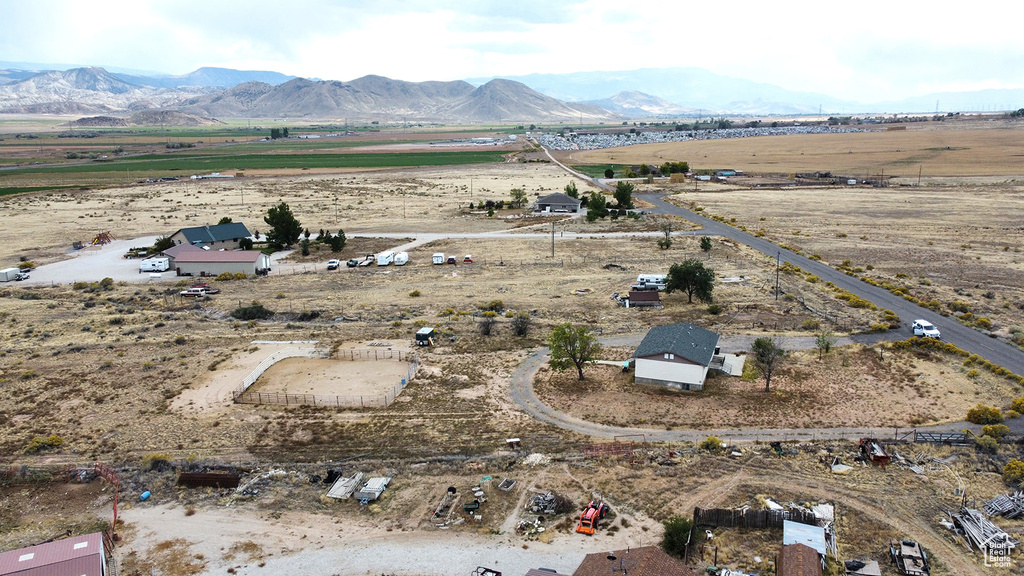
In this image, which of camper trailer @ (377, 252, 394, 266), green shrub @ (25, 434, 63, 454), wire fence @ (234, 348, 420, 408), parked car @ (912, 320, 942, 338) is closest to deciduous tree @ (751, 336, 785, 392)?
parked car @ (912, 320, 942, 338)

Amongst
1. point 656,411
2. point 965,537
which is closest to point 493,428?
point 656,411

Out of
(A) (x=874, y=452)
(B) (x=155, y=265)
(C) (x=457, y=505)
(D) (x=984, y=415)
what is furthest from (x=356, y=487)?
(B) (x=155, y=265)

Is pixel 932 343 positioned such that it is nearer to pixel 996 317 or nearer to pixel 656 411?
pixel 996 317

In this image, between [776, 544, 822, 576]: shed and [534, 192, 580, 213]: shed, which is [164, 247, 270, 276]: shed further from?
[776, 544, 822, 576]: shed

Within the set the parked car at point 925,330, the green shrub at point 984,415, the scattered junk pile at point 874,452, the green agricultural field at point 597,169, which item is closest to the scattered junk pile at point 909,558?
the scattered junk pile at point 874,452

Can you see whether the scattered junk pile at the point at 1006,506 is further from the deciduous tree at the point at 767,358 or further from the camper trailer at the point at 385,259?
the camper trailer at the point at 385,259

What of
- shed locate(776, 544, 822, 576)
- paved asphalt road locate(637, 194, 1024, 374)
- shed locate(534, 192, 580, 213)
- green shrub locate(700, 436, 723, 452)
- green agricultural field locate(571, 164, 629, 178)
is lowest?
green shrub locate(700, 436, 723, 452)

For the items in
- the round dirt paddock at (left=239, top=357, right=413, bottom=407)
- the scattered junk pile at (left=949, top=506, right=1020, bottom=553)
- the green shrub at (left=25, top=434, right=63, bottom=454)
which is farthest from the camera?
the round dirt paddock at (left=239, top=357, right=413, bottom=407)

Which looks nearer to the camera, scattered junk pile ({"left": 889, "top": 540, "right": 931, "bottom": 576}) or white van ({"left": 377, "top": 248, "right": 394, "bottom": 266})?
scattered junk pile ({"left": 889, "top": 540, "right": 931, "bottom": 576})
